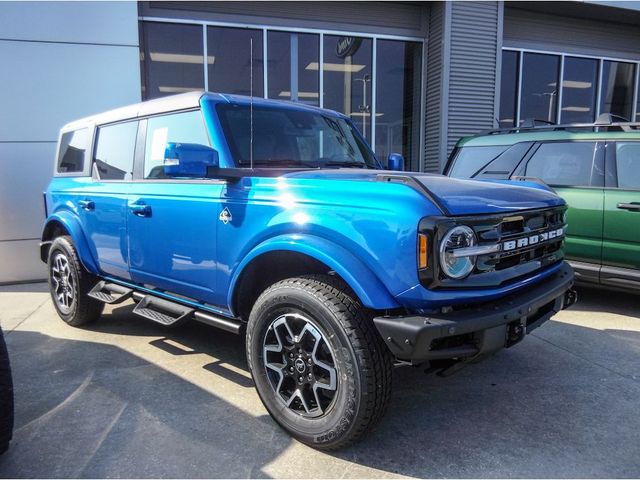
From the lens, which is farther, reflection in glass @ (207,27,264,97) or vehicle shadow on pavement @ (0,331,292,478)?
reflection in glass @ (207,27,264,97)

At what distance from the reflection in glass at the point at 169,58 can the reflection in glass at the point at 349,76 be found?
2.09m

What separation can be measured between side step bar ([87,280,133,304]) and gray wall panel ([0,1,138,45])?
4.48m

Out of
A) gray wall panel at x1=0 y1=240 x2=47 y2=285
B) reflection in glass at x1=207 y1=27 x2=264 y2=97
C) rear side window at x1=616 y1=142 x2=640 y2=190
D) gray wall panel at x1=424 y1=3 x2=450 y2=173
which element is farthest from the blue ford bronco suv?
gray wall panel at x1=424 y1=3 x2=450 y2=173

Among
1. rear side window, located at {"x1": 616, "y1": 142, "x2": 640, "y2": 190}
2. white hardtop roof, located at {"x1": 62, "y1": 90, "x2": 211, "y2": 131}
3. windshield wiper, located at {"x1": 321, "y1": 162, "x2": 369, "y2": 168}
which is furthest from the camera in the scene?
rear side window, located at {"x1": 616, "y1": 142, "x2": 640, "y2": 190}

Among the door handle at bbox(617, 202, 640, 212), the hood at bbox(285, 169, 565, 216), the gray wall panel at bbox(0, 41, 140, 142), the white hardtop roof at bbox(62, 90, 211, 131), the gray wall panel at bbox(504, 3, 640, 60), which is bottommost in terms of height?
the door handle at bbox(617, 202, 640, 212)

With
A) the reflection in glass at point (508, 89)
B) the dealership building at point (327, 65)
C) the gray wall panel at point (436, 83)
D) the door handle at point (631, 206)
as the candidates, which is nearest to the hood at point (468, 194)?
the door handle at point (631, 206)

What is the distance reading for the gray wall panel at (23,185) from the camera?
6.93 meters

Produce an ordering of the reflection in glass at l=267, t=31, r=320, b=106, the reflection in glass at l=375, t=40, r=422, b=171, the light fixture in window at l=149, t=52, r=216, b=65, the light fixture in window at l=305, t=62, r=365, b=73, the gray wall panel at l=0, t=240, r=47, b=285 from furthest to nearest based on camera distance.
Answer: the reflection in glass at l=375, t=40, r=422, b=171
the light fixture in window at l=305, t=62, r=365, b=73
the reflection in glass at l=267, t=31, r=320, b=106
the light fixture in window at l=149, t=52, r=216, b=65
the gray wall panel at l=0, t=240, r=47, b=285

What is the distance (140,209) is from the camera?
3646 millimetres

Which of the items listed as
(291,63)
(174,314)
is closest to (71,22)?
(291,63)

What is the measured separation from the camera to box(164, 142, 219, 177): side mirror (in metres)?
2.76

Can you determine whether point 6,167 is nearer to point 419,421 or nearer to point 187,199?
point 187,199

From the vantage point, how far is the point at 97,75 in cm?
717

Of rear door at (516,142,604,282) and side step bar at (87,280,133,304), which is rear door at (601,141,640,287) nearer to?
rear door at (516,142,604,282)
